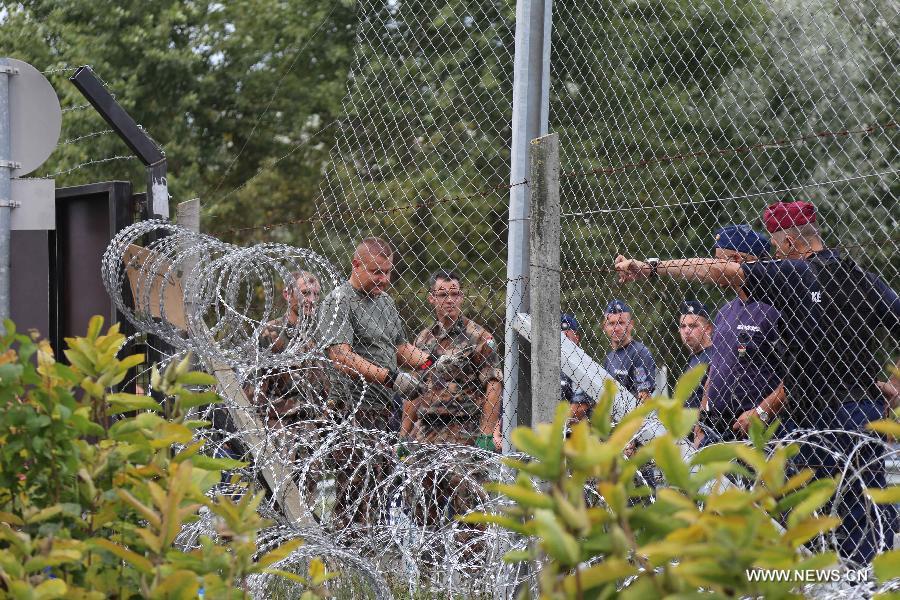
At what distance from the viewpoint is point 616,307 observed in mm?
5316

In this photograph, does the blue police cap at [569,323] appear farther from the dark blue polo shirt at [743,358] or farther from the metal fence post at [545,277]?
the metal fence post at [545,277]

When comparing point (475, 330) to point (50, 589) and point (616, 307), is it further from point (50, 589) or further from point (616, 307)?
point (50, 589)

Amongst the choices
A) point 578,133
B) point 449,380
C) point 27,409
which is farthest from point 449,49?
point 27,409

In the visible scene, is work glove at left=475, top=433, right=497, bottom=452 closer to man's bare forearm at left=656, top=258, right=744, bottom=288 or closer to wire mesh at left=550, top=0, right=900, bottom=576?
wire mesh at left=550, top=0, right=900, bottom=576

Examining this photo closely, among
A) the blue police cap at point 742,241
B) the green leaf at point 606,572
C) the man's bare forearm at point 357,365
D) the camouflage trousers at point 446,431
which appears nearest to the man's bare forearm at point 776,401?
the blue police cap at point 742,241

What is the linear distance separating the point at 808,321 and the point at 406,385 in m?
1.96

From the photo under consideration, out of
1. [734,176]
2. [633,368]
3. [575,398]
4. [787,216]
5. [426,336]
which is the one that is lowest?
[575,398]

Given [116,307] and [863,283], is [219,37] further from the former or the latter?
[863,283]

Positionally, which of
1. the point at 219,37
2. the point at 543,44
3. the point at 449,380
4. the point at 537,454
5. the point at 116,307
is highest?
the point at 219,37

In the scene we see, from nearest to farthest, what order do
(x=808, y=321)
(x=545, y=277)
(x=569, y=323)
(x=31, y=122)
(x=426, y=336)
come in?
(x=545, y=277), (x=31, y=122), (x=808, y=321), (x=569, y=323), (x=426, y=336)

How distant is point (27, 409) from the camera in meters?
1.95

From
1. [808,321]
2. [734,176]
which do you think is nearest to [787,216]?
[734,176]

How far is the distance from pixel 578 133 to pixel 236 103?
12.8 metres

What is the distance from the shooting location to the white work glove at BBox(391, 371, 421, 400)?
5441 millimetres
